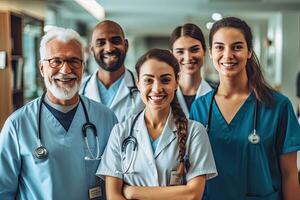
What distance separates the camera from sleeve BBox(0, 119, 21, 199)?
147cm

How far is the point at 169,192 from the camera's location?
1391mm

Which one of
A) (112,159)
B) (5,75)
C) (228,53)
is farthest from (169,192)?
(5,75)

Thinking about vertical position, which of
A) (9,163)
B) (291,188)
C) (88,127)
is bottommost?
(291,188)

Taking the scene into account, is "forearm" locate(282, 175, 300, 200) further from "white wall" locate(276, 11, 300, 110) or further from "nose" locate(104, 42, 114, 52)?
"white wall" locate(276, 11, 300, 110)

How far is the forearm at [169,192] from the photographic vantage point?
1390mm

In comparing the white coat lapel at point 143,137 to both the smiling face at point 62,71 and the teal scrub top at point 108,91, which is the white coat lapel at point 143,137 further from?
the teal scrub top at point 108,91

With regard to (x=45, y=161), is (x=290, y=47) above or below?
above

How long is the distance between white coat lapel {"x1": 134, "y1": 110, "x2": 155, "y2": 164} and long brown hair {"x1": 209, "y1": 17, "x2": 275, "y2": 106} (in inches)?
18.6

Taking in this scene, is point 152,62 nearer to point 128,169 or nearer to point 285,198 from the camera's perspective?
point 128,169

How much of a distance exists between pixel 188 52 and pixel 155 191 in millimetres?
940

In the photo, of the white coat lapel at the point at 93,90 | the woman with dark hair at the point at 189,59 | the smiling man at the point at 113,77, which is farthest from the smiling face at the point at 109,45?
the woman with dark hair at the point at 189,59

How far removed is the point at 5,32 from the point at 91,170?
248 centimetres

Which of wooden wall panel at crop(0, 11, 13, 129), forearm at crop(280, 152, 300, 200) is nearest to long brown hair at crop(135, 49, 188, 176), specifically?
forearm at crop(280, 152, 300, 200)

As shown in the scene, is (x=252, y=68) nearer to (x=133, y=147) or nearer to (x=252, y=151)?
(x=252, y=151)
